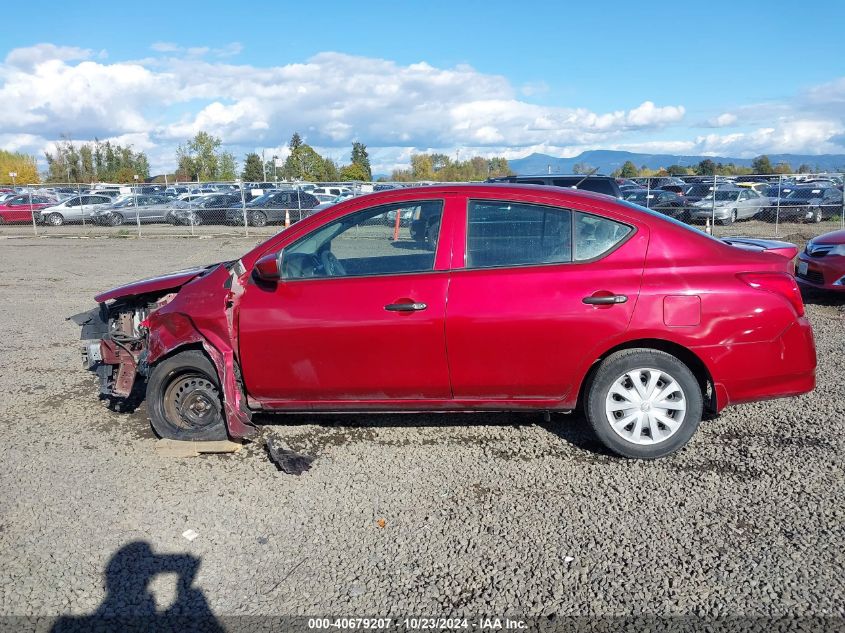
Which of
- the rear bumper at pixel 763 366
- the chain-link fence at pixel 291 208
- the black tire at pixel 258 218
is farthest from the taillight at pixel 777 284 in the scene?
the black tire at pixel 258 218

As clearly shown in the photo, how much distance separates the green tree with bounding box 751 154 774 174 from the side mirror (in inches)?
2564

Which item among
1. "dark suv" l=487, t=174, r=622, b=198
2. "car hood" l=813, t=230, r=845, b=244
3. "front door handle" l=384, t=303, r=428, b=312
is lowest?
"car hood" l=813, t=230, r=845, b=244

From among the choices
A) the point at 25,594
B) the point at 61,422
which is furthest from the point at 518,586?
the point at 61,422

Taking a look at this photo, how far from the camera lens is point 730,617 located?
3076 millimetres

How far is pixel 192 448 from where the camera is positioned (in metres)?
4.84

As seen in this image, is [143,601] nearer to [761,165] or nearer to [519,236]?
[519,236]

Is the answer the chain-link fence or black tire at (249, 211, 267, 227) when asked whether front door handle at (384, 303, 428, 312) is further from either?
black tire at (249, 211, 267, 227)

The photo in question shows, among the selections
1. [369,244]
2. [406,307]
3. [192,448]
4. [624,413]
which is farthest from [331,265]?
[624,413]

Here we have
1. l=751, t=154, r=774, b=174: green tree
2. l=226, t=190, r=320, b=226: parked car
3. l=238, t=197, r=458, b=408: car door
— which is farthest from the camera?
l=751, t=154, r=774, b=174: green tree

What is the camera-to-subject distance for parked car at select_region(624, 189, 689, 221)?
82.1ft

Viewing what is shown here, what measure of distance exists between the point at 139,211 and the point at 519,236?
2803cm

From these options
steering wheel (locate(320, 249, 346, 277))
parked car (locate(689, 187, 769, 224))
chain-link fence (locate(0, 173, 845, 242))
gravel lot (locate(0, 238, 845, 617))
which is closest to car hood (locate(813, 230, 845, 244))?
→ gravel lot (locate(0, 238, 845, 617))

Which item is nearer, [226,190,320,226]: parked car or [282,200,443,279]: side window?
[282,200,443,279]: side window

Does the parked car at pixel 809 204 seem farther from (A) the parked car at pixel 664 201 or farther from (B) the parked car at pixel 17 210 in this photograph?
(B) the parked car at pixel 17 210
